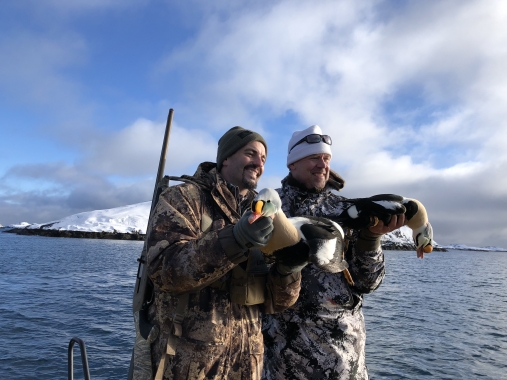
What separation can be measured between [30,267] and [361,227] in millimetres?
38336

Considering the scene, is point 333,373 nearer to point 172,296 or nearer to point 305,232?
point 305,232

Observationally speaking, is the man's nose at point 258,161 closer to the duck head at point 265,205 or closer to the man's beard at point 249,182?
the man's beard at point 249,182

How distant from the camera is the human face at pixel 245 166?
3643 mm

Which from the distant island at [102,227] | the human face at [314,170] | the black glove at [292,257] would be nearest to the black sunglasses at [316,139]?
the human face at [314,170]

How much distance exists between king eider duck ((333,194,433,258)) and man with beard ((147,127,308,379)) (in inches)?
52.1

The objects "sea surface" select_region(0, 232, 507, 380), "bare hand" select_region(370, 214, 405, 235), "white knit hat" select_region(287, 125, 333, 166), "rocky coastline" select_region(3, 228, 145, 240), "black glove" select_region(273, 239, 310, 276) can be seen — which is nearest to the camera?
"black glove" select_region(273, 239, 310, 276)

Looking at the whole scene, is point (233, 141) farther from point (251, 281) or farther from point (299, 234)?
point (251, 281)

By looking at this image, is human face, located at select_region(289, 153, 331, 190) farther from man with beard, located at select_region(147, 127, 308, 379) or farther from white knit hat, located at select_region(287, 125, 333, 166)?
man with beard, located at select_region(147, 127, 308, 379)

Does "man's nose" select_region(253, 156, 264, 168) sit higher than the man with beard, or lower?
higher

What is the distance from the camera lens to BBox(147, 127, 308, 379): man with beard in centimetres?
279

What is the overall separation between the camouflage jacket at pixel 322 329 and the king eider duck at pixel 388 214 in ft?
1.24

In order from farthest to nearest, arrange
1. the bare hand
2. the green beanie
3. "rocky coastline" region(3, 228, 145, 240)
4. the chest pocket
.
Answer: "rocky coastline" region(3, 228, 145, 240) < the bare hand < the green beanie < the chest pocket

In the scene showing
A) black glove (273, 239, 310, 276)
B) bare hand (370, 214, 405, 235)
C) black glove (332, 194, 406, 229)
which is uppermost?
black glove (332, 194, 406, 229)

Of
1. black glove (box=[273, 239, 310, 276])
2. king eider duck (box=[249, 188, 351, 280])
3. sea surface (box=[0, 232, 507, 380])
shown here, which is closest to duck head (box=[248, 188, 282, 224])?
king eider duck (box=[249, 188, 351, 280])
